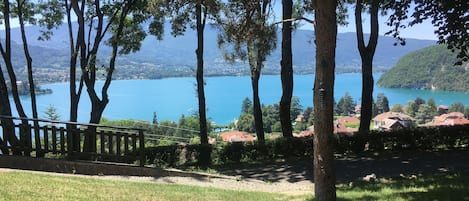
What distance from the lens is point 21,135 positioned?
10.8 metres

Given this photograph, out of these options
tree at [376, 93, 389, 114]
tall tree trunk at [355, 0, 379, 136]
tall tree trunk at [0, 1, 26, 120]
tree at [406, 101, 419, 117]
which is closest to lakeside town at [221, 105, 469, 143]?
tall tree trunk at [355, 0, 379, 136]

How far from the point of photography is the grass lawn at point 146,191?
6411 mm

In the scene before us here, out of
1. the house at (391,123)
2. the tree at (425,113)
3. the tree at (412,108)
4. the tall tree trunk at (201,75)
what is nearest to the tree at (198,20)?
the tall tree trunk at (201,75)

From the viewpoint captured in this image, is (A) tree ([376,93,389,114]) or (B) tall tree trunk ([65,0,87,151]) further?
(A) tree ([376,93,389,114])

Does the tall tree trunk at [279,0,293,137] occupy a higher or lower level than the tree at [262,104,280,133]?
higher

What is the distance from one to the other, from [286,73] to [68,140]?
9.00m

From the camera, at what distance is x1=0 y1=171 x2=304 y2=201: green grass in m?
6.48

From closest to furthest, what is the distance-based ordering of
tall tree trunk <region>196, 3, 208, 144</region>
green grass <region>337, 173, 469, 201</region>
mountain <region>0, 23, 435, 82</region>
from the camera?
green grass <region>337, 173, 469, 201</region> < tall tree trunk <region>196, 3, 208, 144</region> < mountain <region>0, 23, 435, 82</region>

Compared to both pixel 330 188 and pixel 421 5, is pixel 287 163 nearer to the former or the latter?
pixel 421 5

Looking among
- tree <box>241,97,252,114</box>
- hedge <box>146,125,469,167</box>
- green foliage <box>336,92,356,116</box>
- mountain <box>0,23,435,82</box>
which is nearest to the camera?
hedge <box>146,125,469,167</box>

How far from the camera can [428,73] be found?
5375cm

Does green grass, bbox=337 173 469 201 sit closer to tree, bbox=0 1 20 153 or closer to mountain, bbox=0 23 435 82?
mountain, bbox=0 23 435 82

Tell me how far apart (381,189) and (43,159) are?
7141mm

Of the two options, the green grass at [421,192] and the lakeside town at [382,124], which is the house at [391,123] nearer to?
the lakeside town at [382,124]
